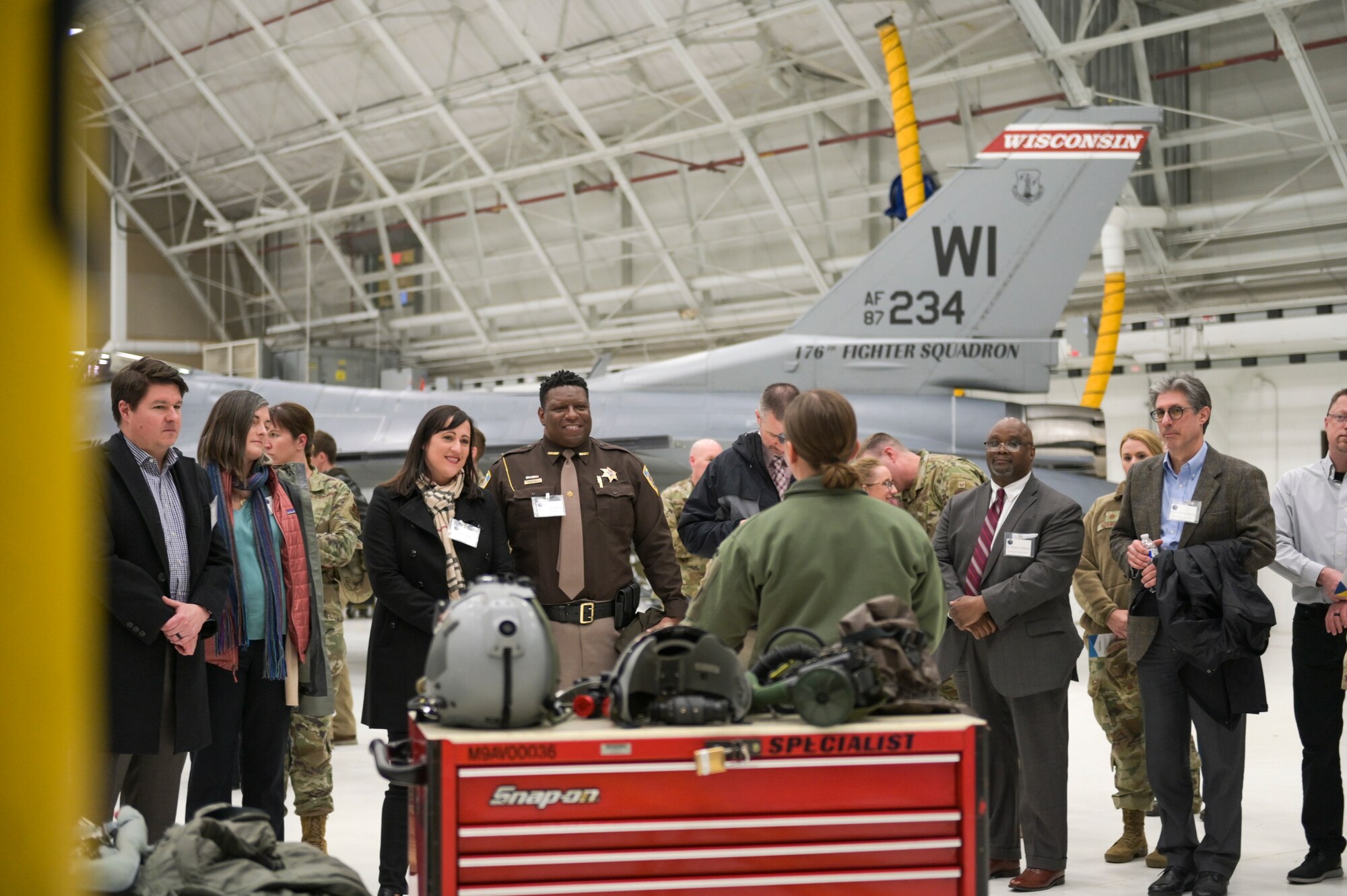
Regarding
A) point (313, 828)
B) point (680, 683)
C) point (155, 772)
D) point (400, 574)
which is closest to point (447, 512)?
point (400, 574)

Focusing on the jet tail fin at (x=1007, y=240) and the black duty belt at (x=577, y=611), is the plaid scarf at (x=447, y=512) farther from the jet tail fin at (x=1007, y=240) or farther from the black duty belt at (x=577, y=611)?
the jet tail fin at (x=1007, y=240)

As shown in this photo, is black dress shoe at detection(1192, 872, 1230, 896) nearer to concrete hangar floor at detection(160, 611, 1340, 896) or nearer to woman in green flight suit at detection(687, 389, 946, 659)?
concrete hangar floor at detection(160, 611, 1340, 896)

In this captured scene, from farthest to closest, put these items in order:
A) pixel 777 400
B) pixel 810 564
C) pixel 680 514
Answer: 1. pixel 680 514
2. pixel 777 400
3. pixel 810 564

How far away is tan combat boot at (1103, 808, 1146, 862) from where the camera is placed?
195 inches

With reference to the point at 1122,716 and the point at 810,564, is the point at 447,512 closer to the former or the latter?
the point at 810,564

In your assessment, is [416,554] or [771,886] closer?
[771,886]

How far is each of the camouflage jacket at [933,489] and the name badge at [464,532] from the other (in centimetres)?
216

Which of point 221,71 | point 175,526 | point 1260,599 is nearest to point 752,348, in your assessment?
point 1260,599

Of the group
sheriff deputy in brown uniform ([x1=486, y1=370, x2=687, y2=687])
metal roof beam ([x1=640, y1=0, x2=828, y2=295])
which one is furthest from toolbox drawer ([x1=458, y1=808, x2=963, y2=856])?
metal roof beam ([x1=640, y1=0, x2=828, y2=295])

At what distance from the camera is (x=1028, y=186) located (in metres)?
9.64

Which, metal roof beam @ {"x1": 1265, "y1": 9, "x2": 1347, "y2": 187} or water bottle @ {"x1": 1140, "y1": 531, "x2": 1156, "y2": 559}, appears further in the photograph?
metal roof beam @ {"x1": 1265, "y1": 9, "x2": 1347, "y2": 187}

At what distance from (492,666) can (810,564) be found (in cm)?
89

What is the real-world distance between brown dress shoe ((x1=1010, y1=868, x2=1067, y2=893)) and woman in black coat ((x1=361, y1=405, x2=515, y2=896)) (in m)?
2.21

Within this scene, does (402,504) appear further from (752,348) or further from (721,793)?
(752,348)
